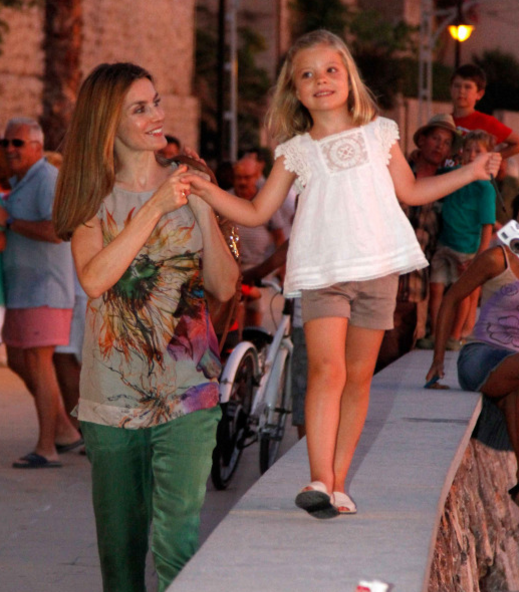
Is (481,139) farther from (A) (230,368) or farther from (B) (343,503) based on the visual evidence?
(B) (343,503)

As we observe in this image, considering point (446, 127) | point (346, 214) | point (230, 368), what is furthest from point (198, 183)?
point (446, 127)

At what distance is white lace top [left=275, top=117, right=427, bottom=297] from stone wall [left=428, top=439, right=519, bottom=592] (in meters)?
1.25

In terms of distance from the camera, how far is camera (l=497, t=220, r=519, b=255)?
683cm

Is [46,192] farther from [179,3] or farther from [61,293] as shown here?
[179,3]

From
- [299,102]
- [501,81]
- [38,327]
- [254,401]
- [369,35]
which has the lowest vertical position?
[254,401]

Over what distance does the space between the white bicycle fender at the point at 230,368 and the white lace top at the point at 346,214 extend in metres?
2.75

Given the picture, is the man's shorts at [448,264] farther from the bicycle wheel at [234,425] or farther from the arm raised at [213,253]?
the arm raised at [213,253]

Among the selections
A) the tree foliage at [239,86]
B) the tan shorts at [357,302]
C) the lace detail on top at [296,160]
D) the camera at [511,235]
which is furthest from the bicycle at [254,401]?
the tree foliage at [239,86]

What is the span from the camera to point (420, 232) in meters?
9.74

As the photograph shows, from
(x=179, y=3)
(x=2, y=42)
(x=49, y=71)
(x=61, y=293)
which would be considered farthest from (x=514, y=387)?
(x=179, y=3)

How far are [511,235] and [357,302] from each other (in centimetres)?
278

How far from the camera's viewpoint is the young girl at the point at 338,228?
416cm

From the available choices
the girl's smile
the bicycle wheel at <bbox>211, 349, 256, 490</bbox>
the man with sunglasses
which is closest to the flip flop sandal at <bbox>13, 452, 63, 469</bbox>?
the man with sunglasses

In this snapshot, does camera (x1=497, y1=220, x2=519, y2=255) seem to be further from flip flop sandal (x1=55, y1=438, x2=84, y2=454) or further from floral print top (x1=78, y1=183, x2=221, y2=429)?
floral print top (x1=78, y1=183, x2=221, y2=429)
